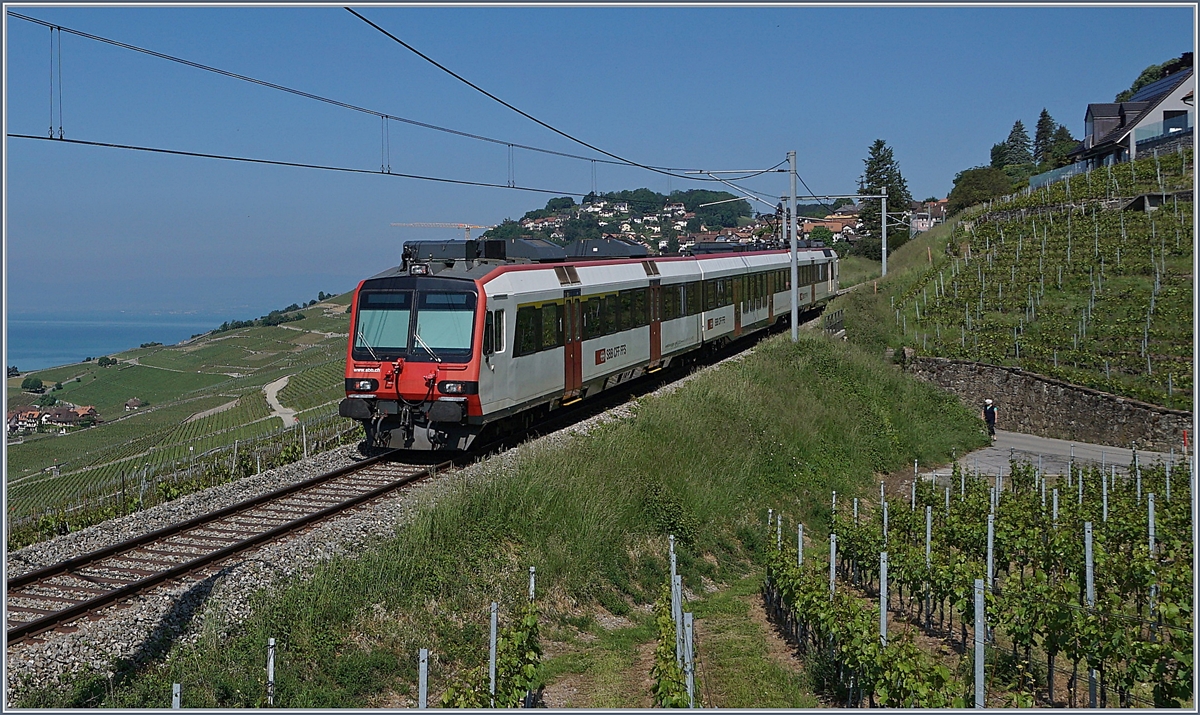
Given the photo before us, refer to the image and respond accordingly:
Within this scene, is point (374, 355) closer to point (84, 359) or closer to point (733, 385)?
point (733, 385)

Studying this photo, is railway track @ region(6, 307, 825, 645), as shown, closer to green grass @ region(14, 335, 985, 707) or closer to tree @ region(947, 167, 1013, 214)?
green grass @ region(14, 335, 985, 707)

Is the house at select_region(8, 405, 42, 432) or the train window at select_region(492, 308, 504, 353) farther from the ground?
the train window at select_region(492, 308, 504, 353)

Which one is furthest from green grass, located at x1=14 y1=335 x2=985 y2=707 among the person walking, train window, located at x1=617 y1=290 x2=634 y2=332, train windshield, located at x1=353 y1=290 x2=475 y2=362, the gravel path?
the person walking

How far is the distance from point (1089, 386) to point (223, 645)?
94.4ft

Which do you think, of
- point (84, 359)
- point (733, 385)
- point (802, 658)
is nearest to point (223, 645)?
point (802, 658)

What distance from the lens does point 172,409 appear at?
63.5m

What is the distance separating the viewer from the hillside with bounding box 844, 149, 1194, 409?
107 feet

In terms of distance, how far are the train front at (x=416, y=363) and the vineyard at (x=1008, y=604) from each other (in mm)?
5442

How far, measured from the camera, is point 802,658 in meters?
11.5

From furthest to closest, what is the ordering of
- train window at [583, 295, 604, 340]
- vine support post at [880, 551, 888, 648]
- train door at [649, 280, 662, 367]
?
train door at [649, 280, 662, 367]
train window at [583, 295, 604, 340]
vine support post at [880, 551, 888, 648]

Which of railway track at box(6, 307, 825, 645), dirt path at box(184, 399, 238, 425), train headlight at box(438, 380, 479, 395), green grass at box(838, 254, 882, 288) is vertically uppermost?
green grass at box(838, 254, 882, 288)

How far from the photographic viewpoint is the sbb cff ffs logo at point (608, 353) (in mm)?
20266

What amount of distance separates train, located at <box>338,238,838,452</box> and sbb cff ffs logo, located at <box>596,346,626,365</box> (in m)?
0.04

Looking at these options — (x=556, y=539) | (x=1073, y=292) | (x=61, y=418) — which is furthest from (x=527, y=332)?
(x=61, y=418)
